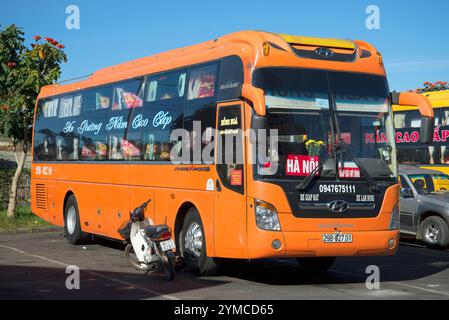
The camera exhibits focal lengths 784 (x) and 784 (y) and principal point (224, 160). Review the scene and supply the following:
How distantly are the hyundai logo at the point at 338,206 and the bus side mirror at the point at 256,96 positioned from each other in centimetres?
183

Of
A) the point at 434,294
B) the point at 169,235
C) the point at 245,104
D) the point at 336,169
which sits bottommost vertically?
the point at 434,294

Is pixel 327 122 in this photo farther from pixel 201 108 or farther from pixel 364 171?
pixel 201 108

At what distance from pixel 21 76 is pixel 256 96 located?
44.8ft

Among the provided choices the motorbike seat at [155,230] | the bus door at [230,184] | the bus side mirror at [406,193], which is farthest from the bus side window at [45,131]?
the bus door at [230,184]

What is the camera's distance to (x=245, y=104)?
11.3 metres

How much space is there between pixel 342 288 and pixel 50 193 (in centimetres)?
1026

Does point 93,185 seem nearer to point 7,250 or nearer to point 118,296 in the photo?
point 7,250

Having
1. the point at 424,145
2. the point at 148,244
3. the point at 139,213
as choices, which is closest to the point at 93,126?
the point at 139,213

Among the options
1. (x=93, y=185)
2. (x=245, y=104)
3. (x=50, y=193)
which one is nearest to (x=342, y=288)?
(x=245, y=104)

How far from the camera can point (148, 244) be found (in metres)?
12.8

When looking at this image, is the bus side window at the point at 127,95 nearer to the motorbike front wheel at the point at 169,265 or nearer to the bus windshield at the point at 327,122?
the motorbike front wheel at the point at 169,265

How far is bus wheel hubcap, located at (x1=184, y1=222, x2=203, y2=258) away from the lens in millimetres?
12492

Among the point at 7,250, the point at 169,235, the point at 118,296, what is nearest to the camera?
the point at 118,296
